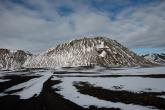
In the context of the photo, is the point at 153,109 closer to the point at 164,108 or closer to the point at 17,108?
the point at 164,108

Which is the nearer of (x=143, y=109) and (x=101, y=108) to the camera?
(x=143, y=109)

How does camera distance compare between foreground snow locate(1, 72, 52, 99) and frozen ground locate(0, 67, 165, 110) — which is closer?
frozen ground locate(0, 67, 165, 110)

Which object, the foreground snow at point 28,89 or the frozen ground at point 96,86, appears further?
the foreground snow at point 28,89

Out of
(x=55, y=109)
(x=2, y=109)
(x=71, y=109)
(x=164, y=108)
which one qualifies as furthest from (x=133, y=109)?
(x=2, y=109)

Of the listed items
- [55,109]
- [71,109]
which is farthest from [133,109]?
[55,109]

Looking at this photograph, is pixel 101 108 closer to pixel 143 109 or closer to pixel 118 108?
pixel 118 108

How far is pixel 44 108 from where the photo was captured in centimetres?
1894

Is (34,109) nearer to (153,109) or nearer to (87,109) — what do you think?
(87,109)

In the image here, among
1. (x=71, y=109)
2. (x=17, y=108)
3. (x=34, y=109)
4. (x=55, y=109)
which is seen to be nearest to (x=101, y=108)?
(x=71, y=109)

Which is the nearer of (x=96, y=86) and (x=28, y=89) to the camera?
(x=28, y=89)

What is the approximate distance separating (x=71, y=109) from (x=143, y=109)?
5415mm

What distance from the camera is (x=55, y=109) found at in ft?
60.5

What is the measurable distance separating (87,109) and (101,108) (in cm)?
121

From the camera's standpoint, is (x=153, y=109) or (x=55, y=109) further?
(x=55, y=109)
